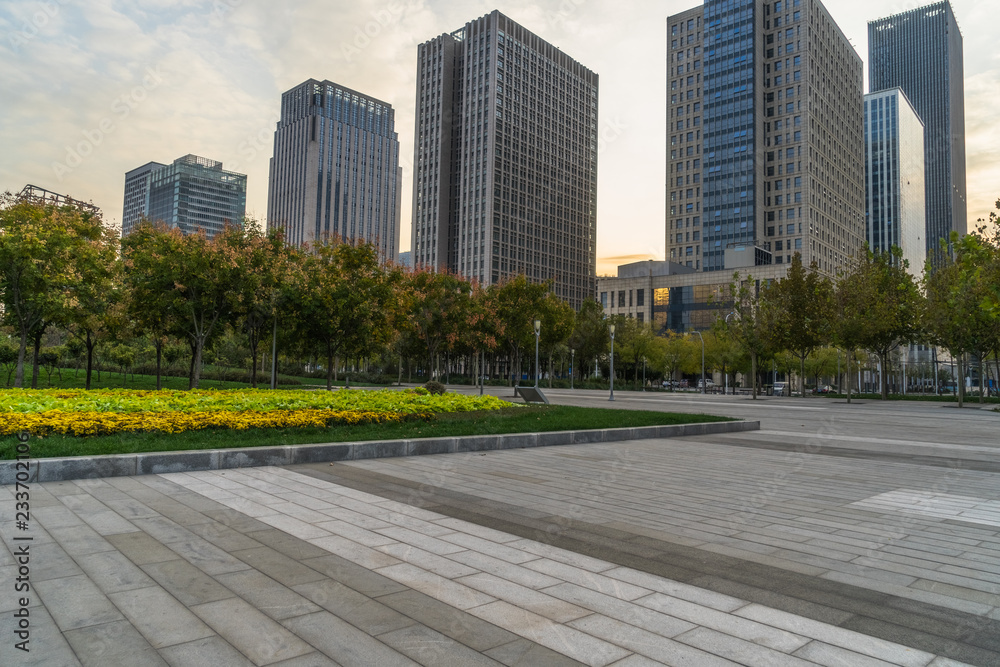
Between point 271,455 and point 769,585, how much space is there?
23.1 ft

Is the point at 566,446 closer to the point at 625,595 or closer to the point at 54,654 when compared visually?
the point at 625,595

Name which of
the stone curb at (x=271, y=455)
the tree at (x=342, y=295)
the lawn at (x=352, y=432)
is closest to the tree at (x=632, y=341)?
the tree at (x=342, y=295)

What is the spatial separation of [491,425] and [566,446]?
5.55ft

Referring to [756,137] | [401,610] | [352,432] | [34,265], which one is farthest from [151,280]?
[756,137]

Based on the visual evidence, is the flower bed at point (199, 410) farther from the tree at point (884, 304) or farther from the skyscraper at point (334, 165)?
the skyscraper at point (334, 165)

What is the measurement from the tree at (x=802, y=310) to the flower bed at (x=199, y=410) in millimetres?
33499

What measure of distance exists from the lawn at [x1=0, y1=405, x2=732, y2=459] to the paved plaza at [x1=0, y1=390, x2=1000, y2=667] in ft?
3.35

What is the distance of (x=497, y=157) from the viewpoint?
479 feet

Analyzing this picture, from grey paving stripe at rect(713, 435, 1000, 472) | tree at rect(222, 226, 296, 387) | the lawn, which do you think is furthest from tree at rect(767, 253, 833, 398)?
tree at rect(222, 226, 296, 387)

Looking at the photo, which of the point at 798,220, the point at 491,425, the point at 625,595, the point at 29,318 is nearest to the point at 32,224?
the point at 29,318

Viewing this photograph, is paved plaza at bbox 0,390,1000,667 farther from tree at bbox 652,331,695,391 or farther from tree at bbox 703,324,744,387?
tree at bbox 652,331,695,391

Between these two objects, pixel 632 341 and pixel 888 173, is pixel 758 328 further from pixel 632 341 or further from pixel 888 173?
pixel 888 173

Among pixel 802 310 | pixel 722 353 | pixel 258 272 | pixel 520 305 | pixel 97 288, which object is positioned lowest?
pixel 722 353

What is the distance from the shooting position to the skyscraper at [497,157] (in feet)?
481
